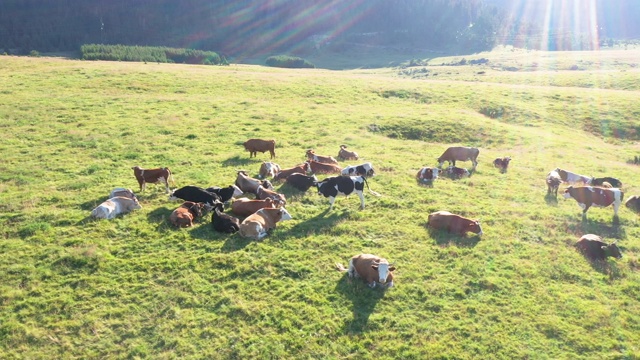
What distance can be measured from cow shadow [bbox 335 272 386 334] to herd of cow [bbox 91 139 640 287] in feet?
0.76

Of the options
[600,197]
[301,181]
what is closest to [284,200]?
[301,181]

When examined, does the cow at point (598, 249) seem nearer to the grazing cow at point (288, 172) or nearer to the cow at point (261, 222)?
the cow at point (261, 222)

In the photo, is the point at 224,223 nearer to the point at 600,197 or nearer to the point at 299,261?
the point at 299,261

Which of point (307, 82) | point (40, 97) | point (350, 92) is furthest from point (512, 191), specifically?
point (40, 97)

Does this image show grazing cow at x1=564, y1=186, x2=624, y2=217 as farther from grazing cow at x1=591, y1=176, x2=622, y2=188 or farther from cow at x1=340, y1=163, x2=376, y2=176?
cow at x1=340, y1=163, x2=376, y2=176

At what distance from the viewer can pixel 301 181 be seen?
17594 mm

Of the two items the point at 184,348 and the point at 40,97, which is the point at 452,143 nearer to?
the point at 184,348

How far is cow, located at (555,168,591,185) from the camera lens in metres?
20.6

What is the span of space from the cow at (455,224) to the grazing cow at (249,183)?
6480 mm

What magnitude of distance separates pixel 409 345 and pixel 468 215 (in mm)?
7555

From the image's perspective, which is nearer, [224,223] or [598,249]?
[598,249]

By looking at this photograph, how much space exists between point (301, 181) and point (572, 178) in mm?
12866

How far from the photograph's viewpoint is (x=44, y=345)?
930 cm

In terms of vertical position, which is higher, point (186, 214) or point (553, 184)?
point (186, 214)
